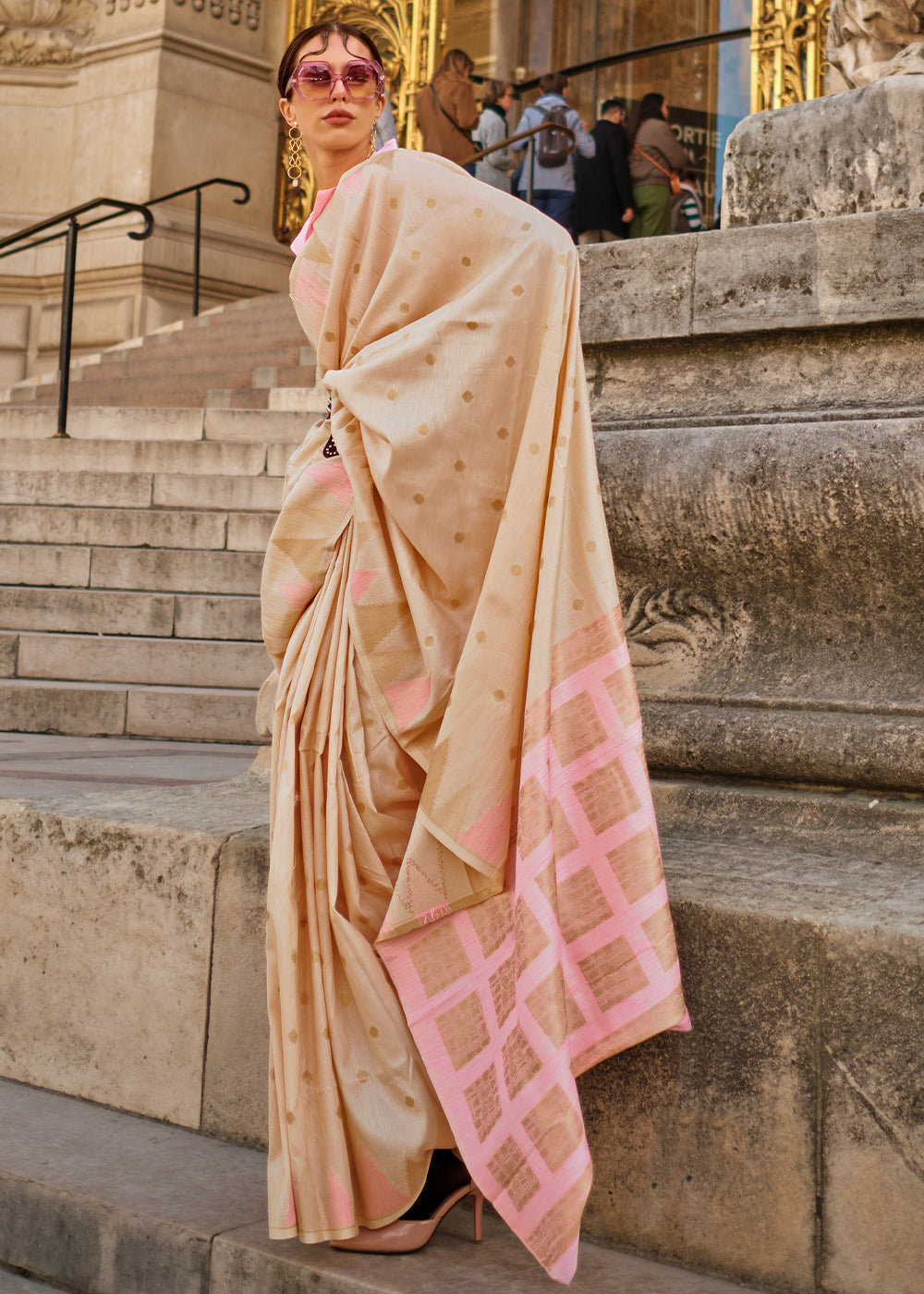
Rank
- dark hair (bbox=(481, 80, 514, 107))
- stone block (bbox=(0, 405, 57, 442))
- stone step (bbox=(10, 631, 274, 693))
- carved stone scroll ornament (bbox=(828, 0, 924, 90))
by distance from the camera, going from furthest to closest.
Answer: dark hair (bbox=(481, 80, 514, 107)), stone block (bbox=(0, 405, 57, 442)), stone step (bbox=(10, 631, 274, 693)), carved stone scroll ornament (bbox=(828, 0, 924, 90))

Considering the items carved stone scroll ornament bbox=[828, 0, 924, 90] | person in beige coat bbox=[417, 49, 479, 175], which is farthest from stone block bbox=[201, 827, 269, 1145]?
person in beige coat bbox=[417, 49, 479, 175]

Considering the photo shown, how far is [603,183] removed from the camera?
10.7 m

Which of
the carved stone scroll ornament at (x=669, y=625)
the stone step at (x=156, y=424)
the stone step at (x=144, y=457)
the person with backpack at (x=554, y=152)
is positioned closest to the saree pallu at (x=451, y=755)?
the carved stone scroll ornament at (x=669, y=625)

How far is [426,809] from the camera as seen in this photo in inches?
78.5

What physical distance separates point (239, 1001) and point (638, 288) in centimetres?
156

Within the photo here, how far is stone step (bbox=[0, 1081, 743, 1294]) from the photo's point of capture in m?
2.00

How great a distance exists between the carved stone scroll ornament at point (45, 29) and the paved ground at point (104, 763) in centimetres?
1002

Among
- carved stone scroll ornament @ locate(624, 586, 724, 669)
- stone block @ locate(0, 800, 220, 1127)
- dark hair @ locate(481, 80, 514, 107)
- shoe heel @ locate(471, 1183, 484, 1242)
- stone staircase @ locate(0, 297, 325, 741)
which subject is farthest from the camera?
dark hair @ locate(481, 80, 514, 107)

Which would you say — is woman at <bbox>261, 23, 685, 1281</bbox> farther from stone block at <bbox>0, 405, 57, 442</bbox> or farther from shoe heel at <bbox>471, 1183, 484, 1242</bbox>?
stone block at <bbox>0, 405, 57, 442</bbox>

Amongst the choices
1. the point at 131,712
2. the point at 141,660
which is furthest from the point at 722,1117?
the point at 141,660

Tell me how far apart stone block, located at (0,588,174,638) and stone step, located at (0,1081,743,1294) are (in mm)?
3802

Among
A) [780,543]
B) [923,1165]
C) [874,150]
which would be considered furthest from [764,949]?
[874,150]

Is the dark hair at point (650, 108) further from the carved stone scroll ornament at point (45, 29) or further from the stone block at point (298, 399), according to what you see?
the carved stone scroll ornament at point (45, 29)

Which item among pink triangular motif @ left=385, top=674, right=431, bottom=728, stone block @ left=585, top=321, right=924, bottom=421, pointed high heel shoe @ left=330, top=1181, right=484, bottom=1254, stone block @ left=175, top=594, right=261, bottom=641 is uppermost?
stone block @ left=585, top=321, right=924, bottom=421
